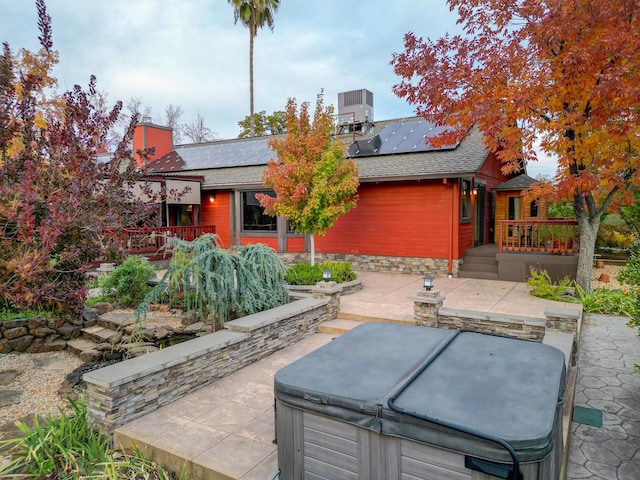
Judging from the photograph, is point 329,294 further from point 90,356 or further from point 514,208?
point 514,208

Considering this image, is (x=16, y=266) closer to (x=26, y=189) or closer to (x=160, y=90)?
(x=26, y=189)

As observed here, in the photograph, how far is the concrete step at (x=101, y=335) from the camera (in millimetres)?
Answer: 5932

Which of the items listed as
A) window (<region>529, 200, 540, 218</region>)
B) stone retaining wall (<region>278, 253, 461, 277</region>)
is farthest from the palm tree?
window (<region>529, 200, 540, 218</region>)

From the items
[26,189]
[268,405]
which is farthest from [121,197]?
[268,405]

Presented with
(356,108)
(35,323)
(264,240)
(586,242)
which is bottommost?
(35,323)

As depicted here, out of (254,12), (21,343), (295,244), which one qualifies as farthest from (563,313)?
(254,12)

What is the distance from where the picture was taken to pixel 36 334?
6.01 metres

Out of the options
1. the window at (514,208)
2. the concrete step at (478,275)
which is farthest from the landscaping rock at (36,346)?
the window at (514,208)

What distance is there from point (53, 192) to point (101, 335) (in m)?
2.87

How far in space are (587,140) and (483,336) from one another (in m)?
5.79

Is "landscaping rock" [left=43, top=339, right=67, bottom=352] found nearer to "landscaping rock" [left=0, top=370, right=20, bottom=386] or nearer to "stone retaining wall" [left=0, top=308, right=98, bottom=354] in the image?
"stone retaining wall" [left=0, top=308, right=98, bottom=354]

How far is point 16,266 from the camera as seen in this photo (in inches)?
144

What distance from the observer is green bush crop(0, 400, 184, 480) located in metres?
3.22

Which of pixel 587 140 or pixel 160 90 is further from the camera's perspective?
pixel 160 90
